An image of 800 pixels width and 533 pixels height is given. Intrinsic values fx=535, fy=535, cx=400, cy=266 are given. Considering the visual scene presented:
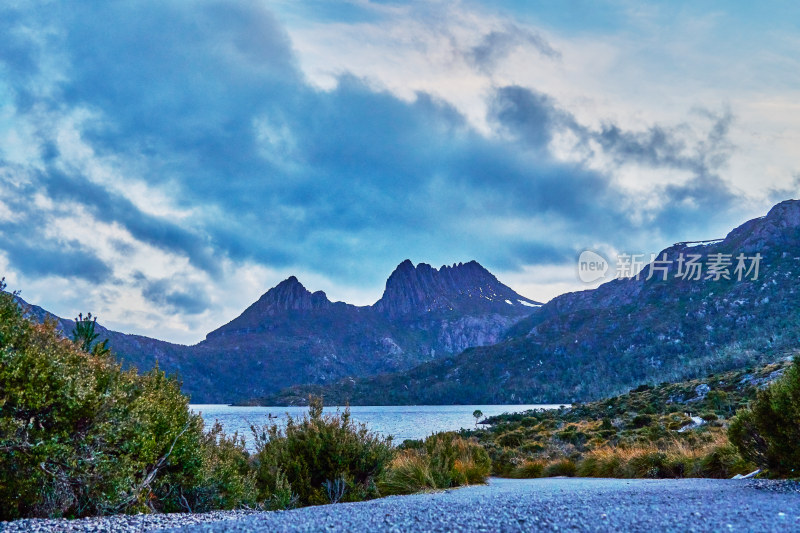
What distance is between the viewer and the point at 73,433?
559 cm

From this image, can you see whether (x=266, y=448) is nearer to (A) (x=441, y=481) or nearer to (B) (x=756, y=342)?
(A) (x=441, y=481)

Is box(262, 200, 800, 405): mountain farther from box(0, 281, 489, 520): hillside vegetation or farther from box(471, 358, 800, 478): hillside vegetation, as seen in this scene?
box(0, 281, 489, 520): hillside vegetation

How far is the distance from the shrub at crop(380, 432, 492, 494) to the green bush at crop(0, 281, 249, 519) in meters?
5.56

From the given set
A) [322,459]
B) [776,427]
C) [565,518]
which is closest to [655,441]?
[776,427]

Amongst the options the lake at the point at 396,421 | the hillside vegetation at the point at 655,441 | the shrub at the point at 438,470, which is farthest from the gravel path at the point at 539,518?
the shrub at the point at 438,470

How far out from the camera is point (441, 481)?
502 inches

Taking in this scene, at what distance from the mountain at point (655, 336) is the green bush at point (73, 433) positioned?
283 feet

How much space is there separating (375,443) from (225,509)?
384cm

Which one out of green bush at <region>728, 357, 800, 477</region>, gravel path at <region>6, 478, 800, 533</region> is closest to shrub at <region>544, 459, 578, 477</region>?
green bush at <region>728, 357, 800, 477</region>

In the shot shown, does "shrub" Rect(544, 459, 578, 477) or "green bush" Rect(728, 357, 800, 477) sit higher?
"green bush" Rect(728, 357, 800, 477)

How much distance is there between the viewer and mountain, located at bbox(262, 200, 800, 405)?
381 feet

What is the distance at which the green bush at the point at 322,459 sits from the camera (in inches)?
398

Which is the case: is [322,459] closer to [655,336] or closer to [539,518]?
[539,518]

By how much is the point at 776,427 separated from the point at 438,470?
737 centimetres
